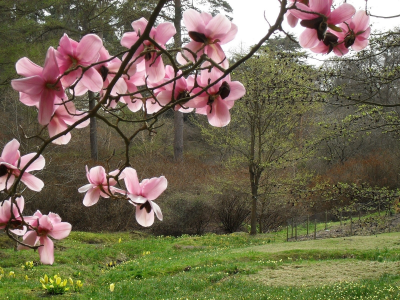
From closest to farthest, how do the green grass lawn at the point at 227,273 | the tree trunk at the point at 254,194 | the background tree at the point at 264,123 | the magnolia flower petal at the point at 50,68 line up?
1. the magnolia flower petal at the point at 50,68
2. the green grass lawn at the point at 227,273
3. the background tree at the point at 264,123
4. the tree trunk at the point at 254,194

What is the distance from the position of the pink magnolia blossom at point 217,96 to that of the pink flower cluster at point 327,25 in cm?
14

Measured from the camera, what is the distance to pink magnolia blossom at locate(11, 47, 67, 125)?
556 millimetres

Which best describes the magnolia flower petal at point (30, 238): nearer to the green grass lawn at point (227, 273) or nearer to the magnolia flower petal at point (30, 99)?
the magnolia flower petal at point (30, 99)

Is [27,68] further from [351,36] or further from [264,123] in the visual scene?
[264,123]

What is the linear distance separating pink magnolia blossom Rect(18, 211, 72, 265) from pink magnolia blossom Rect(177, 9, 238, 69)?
432 mm

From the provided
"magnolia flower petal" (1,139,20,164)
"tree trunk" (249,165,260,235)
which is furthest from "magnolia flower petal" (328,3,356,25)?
"tree trunk" (249,165,260,235)


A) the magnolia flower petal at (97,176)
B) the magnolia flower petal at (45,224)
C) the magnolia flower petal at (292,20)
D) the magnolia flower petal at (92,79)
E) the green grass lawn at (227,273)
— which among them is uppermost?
the magnolia flower petal at (292,20)

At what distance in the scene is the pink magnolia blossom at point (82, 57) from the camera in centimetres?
63

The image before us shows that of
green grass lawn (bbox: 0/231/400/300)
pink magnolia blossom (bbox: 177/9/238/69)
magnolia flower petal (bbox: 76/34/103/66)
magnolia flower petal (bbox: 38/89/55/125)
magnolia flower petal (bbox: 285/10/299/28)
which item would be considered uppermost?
magnolia flower petal (bbox: 285/10/299/28)

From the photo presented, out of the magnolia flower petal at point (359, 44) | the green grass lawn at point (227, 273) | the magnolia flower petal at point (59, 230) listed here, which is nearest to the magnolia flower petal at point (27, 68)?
the magnolia flower petal at point (59, 230)

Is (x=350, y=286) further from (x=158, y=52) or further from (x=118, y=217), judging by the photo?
(x=118, y=217)

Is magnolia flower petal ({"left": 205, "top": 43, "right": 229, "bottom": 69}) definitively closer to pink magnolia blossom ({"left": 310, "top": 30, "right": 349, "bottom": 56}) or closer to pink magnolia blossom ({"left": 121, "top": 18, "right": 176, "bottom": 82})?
pink magnolia blossom ({"left": 121, "top": 18, "right": 176, "bottom": 82})

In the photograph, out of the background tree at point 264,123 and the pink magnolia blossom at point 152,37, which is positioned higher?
the background tree at point 264,123

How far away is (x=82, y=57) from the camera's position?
64cm
